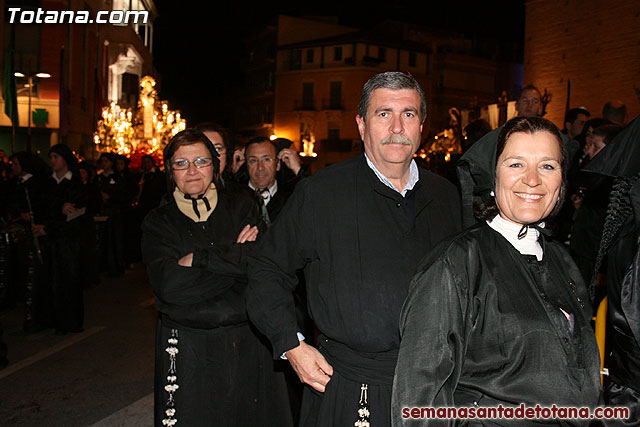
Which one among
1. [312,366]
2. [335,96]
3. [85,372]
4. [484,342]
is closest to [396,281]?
[312,366]

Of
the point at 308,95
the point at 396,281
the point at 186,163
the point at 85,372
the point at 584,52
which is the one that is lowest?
the point at 85,372

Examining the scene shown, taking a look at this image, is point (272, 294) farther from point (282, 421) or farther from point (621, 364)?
point (621, 364)

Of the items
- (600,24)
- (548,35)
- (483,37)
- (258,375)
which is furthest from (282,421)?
(483,37)

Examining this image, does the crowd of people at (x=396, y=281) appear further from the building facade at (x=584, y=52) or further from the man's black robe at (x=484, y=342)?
the building facade at (x=584, y=52)

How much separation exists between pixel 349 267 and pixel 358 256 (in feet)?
0.22

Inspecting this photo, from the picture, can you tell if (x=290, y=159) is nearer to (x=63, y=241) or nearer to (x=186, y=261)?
(x=186, y=261)

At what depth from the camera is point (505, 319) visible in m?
1.99

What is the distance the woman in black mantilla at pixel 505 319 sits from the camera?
6.41 feet

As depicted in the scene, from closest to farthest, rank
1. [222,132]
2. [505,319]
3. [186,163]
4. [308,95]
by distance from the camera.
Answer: [505,319] → [186,163] → [222,132] → [308,95]

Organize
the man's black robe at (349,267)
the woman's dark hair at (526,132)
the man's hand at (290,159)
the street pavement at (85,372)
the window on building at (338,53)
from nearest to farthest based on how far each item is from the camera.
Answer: the woman's dark hair at (526,132) < the man's black robe at (349,267) < the street pavement at (85,372) < the man's hand at (290,159) < the window on building at (338,53)

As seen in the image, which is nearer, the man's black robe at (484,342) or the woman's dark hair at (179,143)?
the man's black robe at (484,342)

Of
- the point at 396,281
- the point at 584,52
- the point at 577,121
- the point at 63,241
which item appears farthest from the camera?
the point at 584,52

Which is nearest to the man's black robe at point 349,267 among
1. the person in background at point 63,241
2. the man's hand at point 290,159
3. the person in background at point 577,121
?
the man's hand at point 290,159

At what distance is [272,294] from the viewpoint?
279 cm
